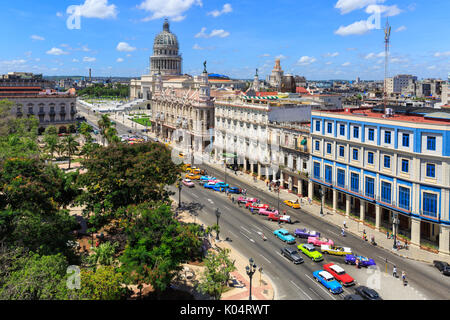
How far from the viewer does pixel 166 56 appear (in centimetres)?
19450

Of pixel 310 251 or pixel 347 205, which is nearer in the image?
pixel 310 251

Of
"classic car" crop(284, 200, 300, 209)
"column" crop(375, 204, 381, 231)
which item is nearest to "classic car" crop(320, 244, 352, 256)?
"column" crop(375, 204, 381, 231)

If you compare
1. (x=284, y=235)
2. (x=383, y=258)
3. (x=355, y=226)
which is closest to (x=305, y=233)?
(x=284, y=235)

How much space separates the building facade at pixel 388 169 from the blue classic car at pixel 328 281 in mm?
16054

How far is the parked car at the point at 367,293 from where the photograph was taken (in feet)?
113

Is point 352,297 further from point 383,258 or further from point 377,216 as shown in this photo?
point 377,216

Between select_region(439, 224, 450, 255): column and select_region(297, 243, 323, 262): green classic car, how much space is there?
14.7 meters

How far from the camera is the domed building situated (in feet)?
640

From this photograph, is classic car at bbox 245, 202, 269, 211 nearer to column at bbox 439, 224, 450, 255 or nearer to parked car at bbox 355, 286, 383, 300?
column at bbox 439, 224, 450, 255

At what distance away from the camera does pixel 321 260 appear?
141 feet

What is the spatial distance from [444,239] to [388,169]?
1071cm

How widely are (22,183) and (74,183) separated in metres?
12.1
